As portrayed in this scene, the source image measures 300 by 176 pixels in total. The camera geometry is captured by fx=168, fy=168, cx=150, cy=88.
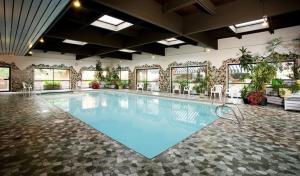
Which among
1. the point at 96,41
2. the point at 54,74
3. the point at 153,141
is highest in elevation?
the point at 96,41

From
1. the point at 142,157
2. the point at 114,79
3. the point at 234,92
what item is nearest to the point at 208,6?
the point at 142,157

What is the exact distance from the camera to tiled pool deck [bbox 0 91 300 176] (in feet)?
6.60

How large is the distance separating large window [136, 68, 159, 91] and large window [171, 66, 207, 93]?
1690mm

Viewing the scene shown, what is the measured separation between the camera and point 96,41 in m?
7.17

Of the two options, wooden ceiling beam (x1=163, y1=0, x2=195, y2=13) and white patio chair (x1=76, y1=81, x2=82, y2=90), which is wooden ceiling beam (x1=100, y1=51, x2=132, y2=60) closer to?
white patio chair (x1=76, y1=81, x2=82, y2=90)

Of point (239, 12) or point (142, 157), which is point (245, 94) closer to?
point (239, 12)

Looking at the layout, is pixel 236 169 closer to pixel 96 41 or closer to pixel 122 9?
pixel 122 9

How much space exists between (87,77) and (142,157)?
48.1 feet

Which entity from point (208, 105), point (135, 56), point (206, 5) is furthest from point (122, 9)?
point (135, 56)

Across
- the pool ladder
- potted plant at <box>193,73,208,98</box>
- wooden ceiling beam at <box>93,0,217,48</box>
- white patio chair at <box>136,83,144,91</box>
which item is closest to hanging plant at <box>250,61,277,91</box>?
the pool ladder

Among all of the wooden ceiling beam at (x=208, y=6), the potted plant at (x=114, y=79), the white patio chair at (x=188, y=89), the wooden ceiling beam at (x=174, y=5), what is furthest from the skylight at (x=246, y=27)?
the potted plant at (x=114, y=79)

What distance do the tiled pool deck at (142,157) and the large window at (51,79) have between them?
11062mm

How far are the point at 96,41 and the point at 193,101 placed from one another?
5.20 metres

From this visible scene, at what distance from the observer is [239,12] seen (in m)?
4.47
